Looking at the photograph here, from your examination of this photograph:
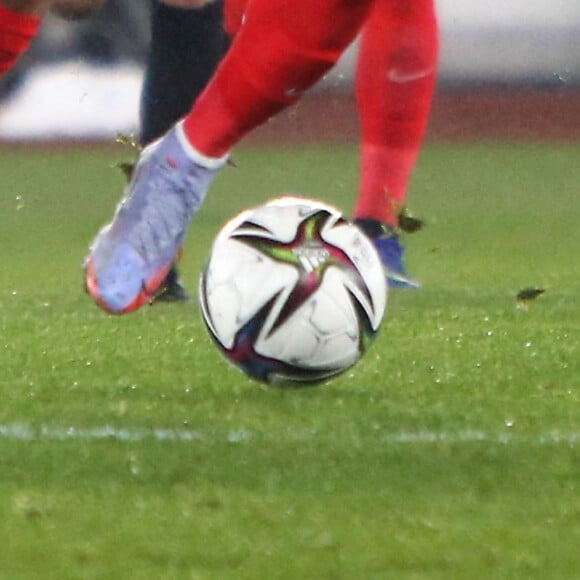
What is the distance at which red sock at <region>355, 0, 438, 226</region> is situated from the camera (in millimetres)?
4090

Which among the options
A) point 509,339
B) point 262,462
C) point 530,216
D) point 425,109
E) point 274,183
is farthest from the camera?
point 274,183

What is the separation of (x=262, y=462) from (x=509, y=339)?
1.30m

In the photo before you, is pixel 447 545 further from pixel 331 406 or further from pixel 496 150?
pixel 496 150

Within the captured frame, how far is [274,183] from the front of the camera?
30.8 feet

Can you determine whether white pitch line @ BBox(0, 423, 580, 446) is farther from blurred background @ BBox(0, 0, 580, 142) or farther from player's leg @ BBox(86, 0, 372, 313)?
blurred background @ BBox(0, 0, 580, 142)

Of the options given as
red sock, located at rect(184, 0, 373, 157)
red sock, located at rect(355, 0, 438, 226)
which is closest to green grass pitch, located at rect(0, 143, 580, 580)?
red sock, located at rect(355, 0, 438, 226)

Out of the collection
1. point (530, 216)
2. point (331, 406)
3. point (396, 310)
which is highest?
point (331, 406)

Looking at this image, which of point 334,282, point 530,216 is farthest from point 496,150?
point 334,282

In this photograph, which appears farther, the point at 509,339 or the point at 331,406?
the point at 509,339

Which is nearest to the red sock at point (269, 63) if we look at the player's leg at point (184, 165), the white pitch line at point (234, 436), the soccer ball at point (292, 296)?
the player's leg at point (184, 165)

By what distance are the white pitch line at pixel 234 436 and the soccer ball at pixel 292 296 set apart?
24 cm

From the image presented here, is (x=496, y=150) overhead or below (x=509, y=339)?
below

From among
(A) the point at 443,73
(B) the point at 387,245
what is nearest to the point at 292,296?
(B) the point at 387,245

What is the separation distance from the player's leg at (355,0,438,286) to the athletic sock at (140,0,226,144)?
38 centimetres
